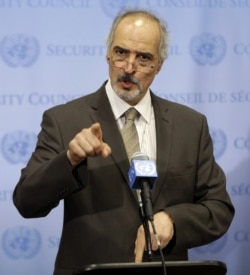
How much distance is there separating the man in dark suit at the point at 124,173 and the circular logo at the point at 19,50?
731 millimetres

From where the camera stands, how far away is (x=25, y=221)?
99.3 inches

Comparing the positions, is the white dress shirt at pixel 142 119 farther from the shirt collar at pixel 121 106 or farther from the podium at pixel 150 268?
the podium at pixel 150 268

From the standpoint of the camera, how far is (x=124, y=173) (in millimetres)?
1669

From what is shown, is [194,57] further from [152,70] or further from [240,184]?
[152,70]

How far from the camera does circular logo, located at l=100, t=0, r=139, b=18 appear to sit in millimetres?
2510

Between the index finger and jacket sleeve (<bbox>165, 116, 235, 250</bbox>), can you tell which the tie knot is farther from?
the index finger

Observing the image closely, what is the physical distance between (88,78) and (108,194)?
96 centimetres

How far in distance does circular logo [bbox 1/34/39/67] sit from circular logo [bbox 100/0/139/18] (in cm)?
33

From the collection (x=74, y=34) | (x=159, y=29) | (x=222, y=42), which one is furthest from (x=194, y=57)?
(x=159, y=29)

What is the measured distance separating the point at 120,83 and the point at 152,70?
146mm

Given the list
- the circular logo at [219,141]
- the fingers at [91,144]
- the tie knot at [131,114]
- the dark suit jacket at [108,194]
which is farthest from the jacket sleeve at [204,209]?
the circular logo at [219,141]

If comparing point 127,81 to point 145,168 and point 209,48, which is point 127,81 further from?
point 209,48

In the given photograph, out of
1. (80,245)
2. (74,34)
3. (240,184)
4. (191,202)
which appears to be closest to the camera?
(80,245)

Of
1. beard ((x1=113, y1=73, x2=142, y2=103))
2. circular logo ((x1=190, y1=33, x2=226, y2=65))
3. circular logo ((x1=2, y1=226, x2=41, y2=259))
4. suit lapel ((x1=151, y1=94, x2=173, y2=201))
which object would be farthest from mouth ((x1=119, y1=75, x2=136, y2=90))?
circular logo ((x1=2, y1=226, x2=41, y2=259))
